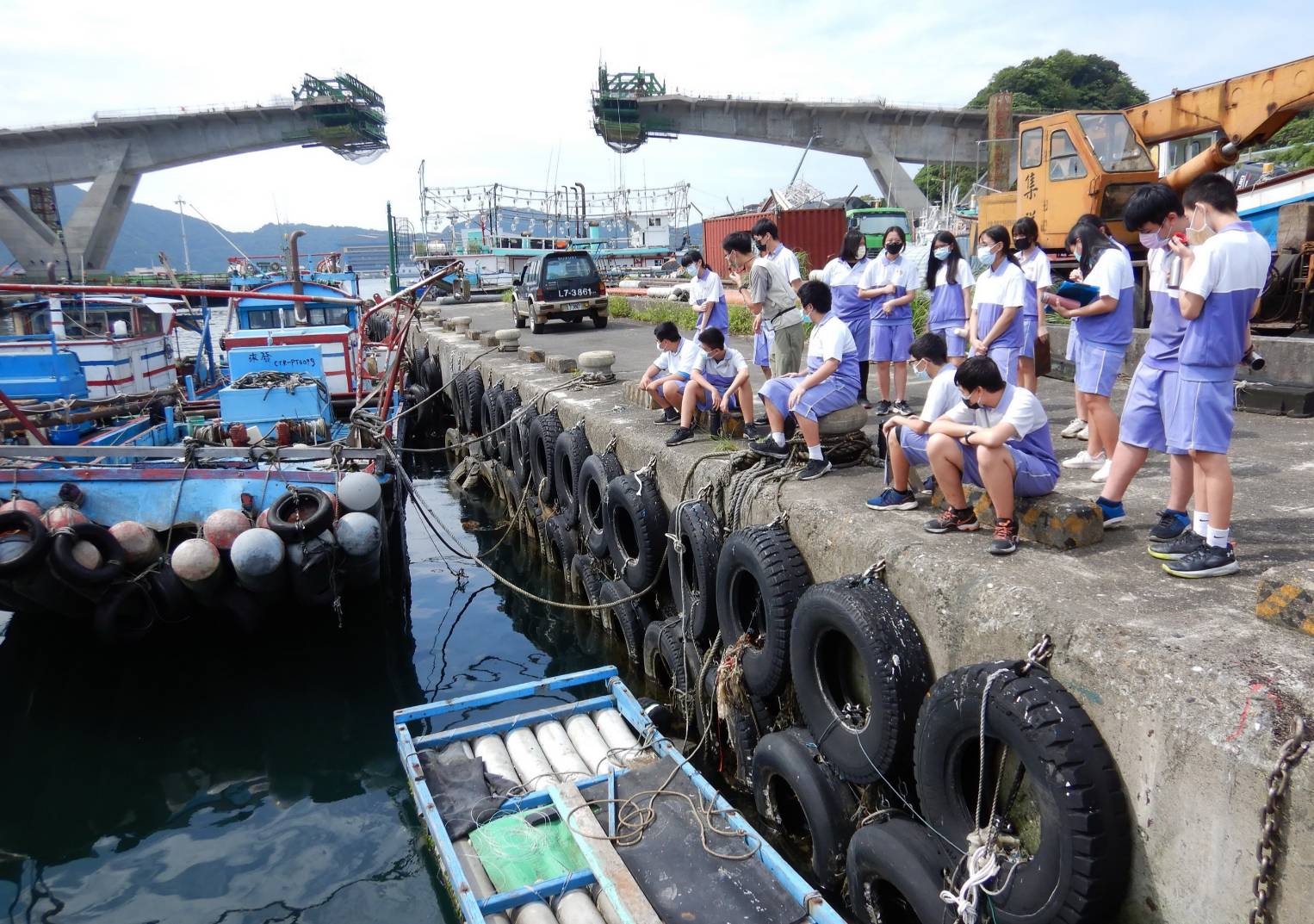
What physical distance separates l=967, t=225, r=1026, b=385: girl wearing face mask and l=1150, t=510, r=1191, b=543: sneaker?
2.09m

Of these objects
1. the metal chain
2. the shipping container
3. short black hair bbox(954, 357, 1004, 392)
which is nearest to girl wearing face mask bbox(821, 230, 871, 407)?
short black hair bbox(954, 357, 1004, 392)

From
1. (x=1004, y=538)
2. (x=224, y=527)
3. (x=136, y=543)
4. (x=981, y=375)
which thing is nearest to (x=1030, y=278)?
(x=981, y=375)

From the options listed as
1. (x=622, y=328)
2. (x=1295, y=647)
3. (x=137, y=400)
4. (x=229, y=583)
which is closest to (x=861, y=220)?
(x=622, y=328)

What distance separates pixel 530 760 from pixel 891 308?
15.1 feet

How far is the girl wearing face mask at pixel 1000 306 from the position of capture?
5703 mm

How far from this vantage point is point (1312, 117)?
108 feet

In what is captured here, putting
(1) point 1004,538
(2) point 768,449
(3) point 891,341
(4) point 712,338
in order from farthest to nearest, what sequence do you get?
(3) point 891,341
(4) point 712,338
(2) point 768,449
(1) point 1004,538

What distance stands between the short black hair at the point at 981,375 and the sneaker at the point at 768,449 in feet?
6.05

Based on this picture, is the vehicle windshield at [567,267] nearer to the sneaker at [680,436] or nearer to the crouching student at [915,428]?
the sneaker at [680,436]

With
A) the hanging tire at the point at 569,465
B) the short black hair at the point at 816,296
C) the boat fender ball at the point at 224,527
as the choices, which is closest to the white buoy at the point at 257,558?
the boat fender ball at the point at 224,527

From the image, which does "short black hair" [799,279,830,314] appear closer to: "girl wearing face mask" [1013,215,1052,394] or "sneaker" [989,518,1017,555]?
"girl wearing face mask" [1013,215,1052,394]

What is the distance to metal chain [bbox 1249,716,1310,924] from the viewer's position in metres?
2.27

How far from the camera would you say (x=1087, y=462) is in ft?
17.8

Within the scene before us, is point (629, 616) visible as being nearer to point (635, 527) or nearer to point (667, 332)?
point (635, 527)
